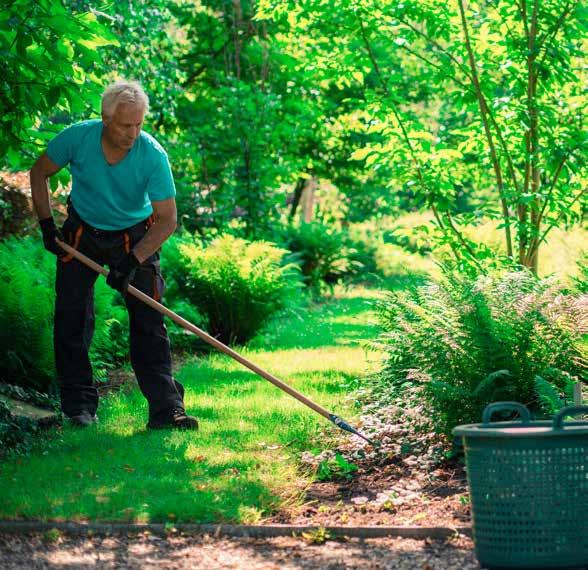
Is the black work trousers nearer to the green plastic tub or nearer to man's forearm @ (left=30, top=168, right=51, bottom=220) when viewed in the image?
man's forearm @ (left=30, top=168, right=51, bottom=220)

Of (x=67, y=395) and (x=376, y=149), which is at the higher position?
(x=376, y=149)

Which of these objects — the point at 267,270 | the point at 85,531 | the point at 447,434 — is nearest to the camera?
the point at 85,531

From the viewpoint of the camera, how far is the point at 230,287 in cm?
1122

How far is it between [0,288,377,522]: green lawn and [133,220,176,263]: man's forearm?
3.54 feet

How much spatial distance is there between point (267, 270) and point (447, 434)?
18.4 feet

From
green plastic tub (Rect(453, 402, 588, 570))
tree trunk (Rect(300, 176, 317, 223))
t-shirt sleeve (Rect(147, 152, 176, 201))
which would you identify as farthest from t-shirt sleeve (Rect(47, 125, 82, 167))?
tree trunk (Rect(300, 176, 317, 223))

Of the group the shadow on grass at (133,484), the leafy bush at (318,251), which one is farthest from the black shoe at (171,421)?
the leafy bush at (318,251)

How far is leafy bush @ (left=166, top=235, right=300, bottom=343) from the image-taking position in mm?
11242

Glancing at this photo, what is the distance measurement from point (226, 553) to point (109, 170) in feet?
9.38

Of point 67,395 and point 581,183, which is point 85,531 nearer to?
point 67,395

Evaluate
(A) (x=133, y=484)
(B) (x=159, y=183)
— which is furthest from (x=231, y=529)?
(B) (x=159, y=183)

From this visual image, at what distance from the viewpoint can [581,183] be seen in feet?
29.9

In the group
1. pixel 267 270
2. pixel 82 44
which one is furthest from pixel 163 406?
pixel 267 270

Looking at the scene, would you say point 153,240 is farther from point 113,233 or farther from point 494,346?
point 494,346
